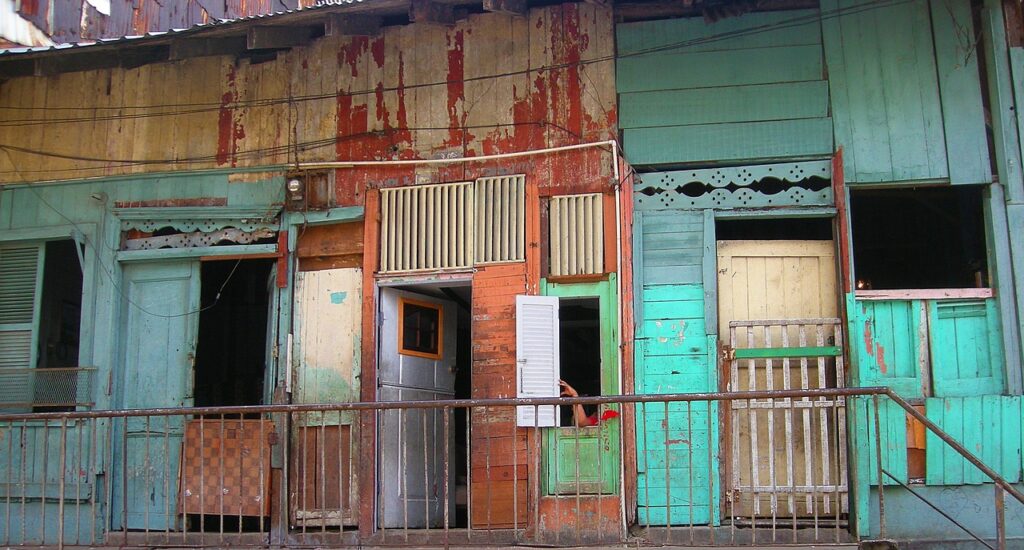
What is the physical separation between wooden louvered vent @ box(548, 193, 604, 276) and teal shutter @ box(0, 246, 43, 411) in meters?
5.34

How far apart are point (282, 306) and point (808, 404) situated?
16.1 feet

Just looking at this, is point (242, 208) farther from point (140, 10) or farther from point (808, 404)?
point (808, 404)

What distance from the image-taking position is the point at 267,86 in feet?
35.0

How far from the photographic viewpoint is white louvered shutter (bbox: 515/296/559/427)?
369 inches

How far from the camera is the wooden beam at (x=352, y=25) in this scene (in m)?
9.88

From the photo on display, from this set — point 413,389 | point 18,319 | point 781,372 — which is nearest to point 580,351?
point 413,389

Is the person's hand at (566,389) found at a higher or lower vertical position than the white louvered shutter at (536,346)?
lower

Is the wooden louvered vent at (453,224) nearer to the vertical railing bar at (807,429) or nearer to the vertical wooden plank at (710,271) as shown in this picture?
the vertical wooden plank at (710,271)

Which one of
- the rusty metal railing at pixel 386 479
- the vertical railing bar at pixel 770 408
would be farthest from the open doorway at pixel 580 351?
the vertical railing bar at pixel 770 408

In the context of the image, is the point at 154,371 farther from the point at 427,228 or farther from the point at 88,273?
the point at 427,228

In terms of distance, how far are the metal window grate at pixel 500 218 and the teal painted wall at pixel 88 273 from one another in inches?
80.7

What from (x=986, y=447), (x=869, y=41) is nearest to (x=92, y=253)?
(x=869, y=41)

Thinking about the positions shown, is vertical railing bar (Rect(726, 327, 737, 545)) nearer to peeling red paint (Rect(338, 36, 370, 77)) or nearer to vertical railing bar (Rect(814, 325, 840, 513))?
vertical railing bar (Rect(814, 325, 840, 513))

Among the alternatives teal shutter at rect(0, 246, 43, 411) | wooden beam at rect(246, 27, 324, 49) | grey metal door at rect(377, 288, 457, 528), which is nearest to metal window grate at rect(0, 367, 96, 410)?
teal shutter at rect(0, 246, 43, 411)
